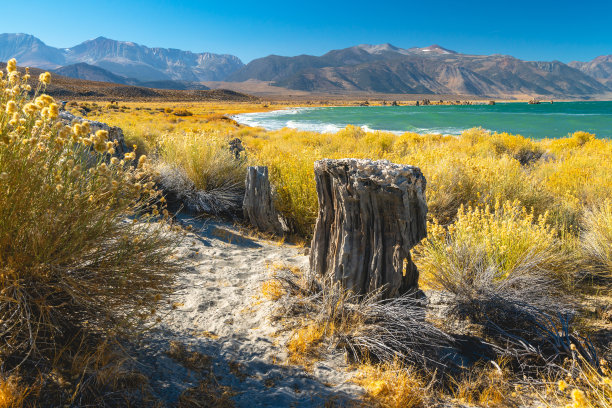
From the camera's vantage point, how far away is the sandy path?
2.15 metres

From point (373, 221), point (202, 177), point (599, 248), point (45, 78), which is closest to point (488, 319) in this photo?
point (373, 221)

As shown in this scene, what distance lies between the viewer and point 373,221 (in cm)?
292

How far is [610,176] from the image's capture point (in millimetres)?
6086

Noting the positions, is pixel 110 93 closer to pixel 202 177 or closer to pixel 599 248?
pixel 202 177

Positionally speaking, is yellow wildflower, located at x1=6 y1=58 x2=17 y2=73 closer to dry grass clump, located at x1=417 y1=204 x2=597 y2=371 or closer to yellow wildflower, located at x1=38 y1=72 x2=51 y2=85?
yellow wildflower, located at x1=38 y1=72 x2=51 y2=85

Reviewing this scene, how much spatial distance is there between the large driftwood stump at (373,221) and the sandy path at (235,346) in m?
0.73

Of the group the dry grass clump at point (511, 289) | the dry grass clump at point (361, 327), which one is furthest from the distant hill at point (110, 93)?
the dry grass clump at point (511, 289)

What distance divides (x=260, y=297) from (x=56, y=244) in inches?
75.0

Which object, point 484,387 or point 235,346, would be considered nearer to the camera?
point 484,387

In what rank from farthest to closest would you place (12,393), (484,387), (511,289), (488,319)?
(511,289) < (488,319) < (484,387) < (12,393)

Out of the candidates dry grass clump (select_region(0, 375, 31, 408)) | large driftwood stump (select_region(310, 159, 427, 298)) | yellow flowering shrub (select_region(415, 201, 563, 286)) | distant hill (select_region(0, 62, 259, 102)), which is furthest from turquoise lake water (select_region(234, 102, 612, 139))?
distant hill (select_region(0, 62, 259, 102))

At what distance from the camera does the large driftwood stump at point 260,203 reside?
5.23m

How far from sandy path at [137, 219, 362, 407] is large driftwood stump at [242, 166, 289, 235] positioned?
1291 mm

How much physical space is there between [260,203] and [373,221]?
268cm
